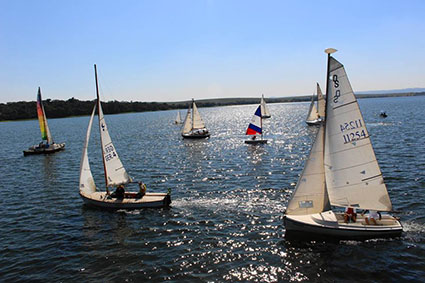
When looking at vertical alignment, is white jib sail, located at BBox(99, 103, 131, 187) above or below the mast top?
below

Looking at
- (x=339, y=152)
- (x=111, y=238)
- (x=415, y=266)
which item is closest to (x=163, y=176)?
(x=111, y=238)

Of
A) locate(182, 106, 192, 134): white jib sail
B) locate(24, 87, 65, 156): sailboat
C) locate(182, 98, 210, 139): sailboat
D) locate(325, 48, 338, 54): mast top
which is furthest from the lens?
locate(182, 106, 192, 134): white jib sail

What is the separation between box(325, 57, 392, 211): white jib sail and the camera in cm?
2066

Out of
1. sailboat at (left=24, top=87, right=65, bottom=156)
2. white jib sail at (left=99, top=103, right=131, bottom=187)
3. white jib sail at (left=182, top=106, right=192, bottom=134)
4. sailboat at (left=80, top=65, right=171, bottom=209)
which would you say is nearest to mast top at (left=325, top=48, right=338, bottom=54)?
sailboat at (left=80, top=65, right=171, bottom=209)

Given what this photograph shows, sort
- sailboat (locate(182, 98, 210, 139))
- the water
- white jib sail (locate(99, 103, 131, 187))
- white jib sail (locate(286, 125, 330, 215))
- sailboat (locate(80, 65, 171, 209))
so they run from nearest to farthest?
the water
white jib sail (locate(286, 125, 330, 215))
sailboat (locate(80, 65, 171, 209))
white jib sail (locate(99, 103, 131, 187))
sailboat (locate(182, 98, 210, 139))

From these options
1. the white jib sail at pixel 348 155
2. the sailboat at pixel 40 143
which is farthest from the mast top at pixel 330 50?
the sailboat at pixel 40 143

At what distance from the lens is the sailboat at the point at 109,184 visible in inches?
1152

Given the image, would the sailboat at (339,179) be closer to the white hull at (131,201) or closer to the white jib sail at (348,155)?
the white jib sail at (348,155)

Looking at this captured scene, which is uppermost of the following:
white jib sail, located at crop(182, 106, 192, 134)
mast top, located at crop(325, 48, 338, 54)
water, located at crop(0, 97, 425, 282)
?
mast top, located at crop(325, 48, 338, 54)

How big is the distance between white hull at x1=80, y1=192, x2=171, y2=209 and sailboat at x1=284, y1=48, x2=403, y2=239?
12077mm

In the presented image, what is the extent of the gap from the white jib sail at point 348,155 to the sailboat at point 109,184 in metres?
15.0

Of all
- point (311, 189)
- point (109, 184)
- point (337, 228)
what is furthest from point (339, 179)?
A: point (109, 184)

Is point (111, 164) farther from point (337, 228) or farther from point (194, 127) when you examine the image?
point (194, 127)

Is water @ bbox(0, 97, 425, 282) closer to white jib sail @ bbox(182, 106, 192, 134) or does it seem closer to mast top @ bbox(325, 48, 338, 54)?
mast top @ bbox(325, 48, 338, 54)
